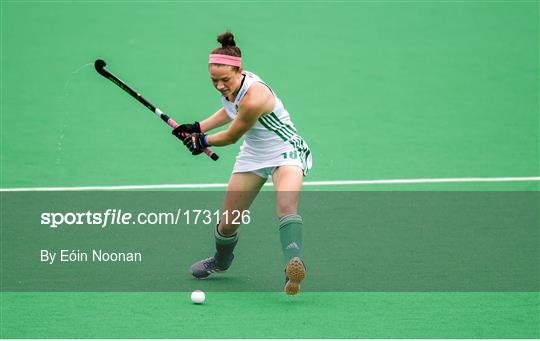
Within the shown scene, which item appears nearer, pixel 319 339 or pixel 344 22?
pixel 319 339

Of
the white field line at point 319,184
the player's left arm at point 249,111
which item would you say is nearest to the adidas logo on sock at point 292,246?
the player's left arm at point 249,111

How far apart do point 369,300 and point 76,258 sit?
2.40m

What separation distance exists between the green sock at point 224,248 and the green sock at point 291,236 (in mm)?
621

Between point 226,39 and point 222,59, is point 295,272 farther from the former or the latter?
point 226,39

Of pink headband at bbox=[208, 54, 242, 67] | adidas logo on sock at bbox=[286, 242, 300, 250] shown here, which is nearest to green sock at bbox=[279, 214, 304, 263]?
adidas logo on sock at bbox=[286, 242, 300, 250]

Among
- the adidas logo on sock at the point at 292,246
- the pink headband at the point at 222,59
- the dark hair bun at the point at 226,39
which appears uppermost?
the dark hair bun at the point at 226,39

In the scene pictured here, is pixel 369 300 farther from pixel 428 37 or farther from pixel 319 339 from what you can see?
pixel 428 37

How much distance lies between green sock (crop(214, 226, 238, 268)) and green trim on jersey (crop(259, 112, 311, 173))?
772 mm

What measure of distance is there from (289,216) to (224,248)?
745 millimetres

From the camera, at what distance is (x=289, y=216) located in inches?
325

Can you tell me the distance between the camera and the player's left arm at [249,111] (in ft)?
26.8

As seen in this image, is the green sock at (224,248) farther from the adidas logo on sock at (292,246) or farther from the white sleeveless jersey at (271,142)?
the adidas logo on sock at (292,246)

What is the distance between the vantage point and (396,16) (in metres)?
18.9

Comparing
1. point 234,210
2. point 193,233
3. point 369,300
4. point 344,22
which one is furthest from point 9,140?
point 344,22
